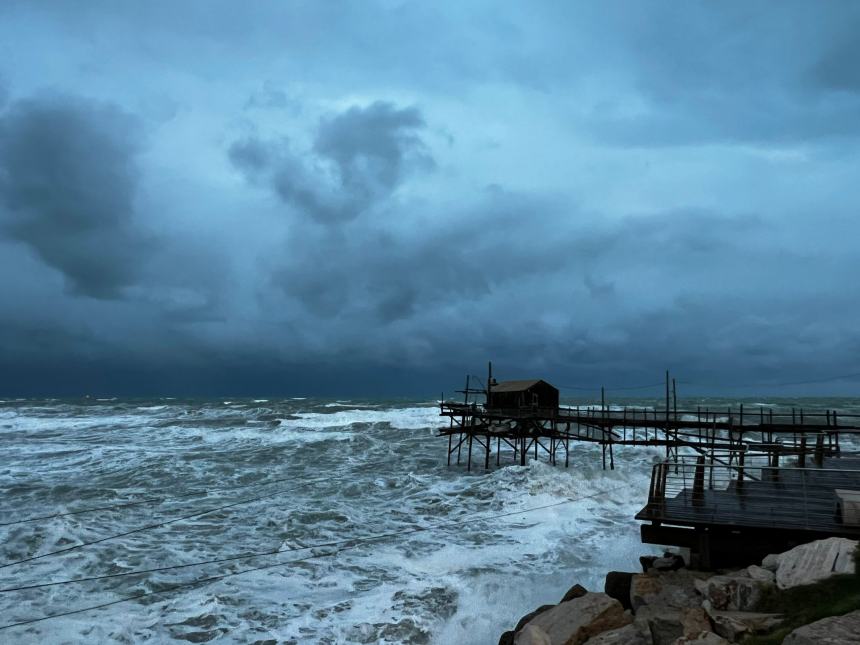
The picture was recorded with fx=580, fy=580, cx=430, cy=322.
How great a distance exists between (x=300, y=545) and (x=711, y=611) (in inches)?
502

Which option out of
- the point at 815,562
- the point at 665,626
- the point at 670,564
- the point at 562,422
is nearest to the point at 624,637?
the point at 665,626

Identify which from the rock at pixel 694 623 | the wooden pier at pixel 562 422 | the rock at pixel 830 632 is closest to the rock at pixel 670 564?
the rock at pixel 694 623

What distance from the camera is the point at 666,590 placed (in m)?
9.62

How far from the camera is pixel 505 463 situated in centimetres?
3544

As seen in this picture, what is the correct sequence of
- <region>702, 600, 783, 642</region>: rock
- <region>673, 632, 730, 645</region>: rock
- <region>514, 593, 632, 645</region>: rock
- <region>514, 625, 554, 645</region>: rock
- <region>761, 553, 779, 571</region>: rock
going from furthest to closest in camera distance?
<region>514, 593, 632, 645</region>: rock, <region>761, 553, 779, 571</region>: rock, <region>514, 625, 554, 645</region>: rock, <region>702, 600, 783, 642</region>: rock, <region>673, 632, 730, 645</region>: rock

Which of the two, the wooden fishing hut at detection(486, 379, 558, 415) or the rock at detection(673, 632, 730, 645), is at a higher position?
the wooden fishing hut at detection(486, 379, 558, 415)

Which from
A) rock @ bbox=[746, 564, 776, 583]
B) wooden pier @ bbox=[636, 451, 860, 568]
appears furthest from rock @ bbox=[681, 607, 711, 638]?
wooden pier @ bbox=[636, 451, 860, 568]

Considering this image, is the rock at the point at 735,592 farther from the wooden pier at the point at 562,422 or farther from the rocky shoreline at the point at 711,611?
the wooden pier at the point at 562,422

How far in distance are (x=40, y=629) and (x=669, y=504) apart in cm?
1332

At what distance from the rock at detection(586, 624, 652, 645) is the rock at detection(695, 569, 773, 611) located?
1.09 meters

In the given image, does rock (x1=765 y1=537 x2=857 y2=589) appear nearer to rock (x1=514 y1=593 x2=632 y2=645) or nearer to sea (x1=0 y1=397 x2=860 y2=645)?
rock (x1=514 y1=593 x2=632 y2=645)

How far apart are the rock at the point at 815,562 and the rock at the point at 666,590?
4.41 feet

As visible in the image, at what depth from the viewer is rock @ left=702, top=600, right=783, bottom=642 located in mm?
7090

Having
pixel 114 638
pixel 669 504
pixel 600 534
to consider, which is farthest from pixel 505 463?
pixel 114 638
